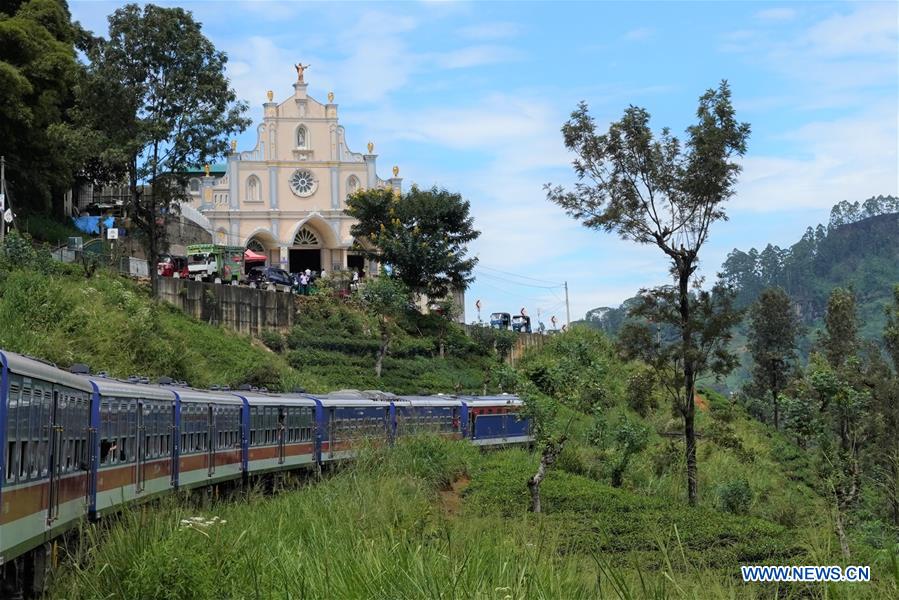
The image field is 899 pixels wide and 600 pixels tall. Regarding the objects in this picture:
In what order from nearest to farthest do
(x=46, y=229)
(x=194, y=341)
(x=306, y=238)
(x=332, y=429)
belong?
(x=332, y=429) < (x=194, y=341) < (x=46, y=229) < (x=306, y=238)

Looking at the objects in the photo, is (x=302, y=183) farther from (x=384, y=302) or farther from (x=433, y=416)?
(x=433, y=416)

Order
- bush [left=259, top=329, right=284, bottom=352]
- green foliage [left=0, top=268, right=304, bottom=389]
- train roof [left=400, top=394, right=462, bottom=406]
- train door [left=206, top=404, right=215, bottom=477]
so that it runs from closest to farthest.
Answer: train door [left=206, top=404, right=215, bottom=477] < green foliage [left=0, top=268, right=304, bottom=389] < train roof [left=400, top=394, right=462, bottom=406] < bush [left=259, top=329, right=284, bottom=352]

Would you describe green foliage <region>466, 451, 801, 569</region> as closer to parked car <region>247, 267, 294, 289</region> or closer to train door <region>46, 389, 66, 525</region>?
train door <region>46, 389, 66, 525</region>

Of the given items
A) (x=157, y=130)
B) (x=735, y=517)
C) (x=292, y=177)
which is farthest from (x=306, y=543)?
(x=292, y=177)

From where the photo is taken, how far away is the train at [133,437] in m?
11.1

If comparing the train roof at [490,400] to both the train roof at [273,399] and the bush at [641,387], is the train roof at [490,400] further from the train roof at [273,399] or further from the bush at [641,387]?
the bush at [641,387]

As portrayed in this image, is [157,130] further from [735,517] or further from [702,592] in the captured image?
[702,592]

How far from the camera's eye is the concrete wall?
144 feet

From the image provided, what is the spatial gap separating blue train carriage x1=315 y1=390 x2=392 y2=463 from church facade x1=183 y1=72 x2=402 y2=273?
35.0m

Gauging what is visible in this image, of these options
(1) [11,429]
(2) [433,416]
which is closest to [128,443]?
(1) [11,429]

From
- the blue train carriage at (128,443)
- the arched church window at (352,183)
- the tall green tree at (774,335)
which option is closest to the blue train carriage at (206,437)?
the blue train carriage at (128,443)

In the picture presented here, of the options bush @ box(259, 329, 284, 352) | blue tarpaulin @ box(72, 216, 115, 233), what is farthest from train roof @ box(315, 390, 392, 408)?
blue tarpaulin @ box(72, 216, 115, 233)

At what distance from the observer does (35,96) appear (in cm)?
4153

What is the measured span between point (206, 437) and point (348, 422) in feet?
26.0
